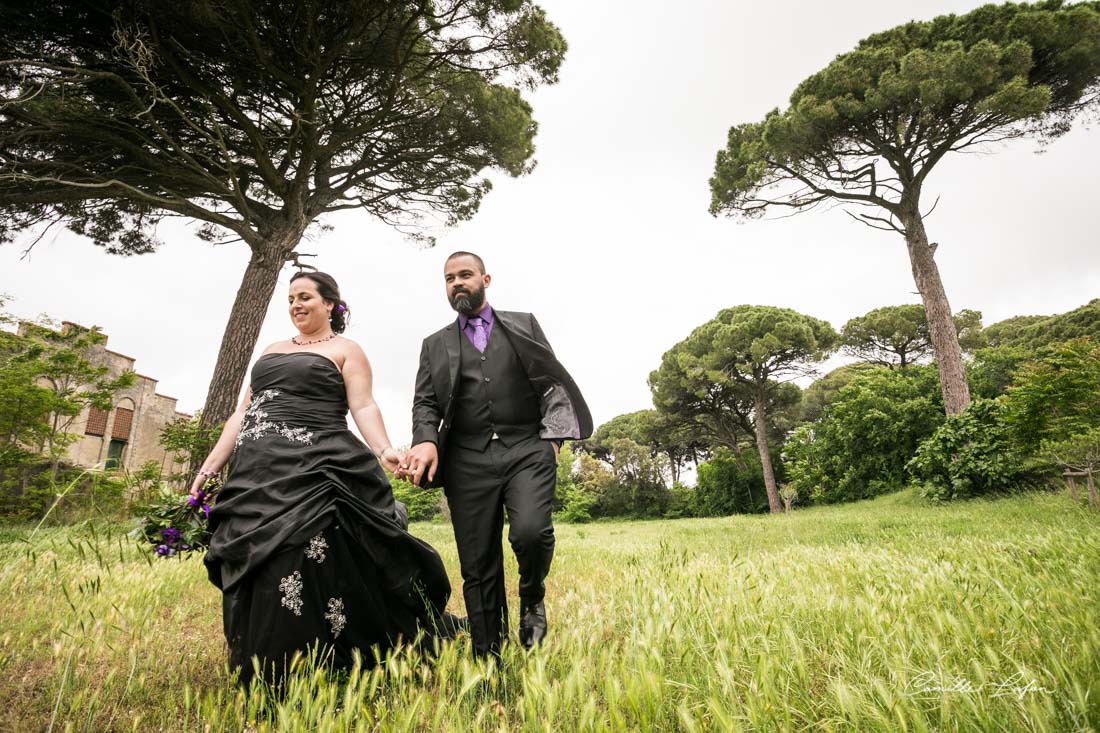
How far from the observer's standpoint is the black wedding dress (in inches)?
90.4

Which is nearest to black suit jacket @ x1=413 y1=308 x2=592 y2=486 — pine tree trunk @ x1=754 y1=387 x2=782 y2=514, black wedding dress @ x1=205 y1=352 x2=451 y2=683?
black wedding dress @ x1=205 y1=352 x2=451 y2=683

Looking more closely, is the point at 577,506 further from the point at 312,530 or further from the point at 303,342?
the point at 312,530

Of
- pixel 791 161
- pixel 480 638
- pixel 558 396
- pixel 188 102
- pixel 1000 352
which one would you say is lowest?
pixel 480 638

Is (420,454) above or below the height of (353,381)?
below

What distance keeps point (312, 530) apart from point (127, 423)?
38.2m

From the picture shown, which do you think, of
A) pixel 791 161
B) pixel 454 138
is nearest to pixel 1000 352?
pixel 791 161

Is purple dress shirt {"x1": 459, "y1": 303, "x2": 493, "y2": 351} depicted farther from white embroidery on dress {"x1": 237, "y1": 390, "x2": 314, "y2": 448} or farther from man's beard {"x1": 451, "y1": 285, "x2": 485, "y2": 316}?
white embroidery on dress {"x1": 237, "y1": 390, "x2": 314, "y2": 448}

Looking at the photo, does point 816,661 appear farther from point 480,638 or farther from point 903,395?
point 903,395

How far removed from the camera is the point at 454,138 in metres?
13.3

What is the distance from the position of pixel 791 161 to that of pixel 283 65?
1586cm

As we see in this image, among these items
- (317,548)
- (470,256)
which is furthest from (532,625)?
(470,256)

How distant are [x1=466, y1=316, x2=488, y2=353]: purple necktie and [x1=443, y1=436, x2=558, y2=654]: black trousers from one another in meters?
0.67

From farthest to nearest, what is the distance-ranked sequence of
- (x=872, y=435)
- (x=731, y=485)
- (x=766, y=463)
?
(x=731, y=485), (x=766, y=463), (x=872, y=435)

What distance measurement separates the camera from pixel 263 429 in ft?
9.15
